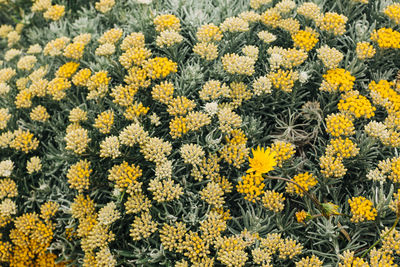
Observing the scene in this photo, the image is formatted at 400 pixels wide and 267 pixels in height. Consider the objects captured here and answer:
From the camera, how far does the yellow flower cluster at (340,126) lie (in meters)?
2.32

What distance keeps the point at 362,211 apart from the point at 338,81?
0.99 meters

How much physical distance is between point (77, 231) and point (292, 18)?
258 cm

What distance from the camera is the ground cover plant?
223cm

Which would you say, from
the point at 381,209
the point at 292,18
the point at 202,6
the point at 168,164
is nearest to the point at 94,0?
the point at 202,6

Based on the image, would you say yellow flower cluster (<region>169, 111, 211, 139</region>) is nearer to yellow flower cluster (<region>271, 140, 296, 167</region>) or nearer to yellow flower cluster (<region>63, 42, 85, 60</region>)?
yellow flower cluster (<region>271, 140, 296, 167</region>)

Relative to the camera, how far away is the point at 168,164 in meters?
2.29

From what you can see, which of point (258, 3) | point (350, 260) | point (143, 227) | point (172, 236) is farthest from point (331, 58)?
point (143, 227)

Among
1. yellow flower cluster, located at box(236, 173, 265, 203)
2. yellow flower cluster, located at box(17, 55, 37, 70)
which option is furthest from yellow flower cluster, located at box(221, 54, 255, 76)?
yellow flower cluster, located at box(17, 55, 37, 70)

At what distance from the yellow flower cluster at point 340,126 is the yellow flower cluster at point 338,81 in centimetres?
25

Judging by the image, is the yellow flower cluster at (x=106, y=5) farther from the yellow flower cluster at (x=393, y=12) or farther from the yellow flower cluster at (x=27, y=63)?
the yellow flower cluster at (x=393, y=12)

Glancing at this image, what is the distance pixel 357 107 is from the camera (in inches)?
94.0

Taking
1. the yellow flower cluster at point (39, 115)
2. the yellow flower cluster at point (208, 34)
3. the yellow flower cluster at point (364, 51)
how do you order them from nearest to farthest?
the yellow flower cluster at point (364, 51) → the yellow flower cluster at point (208, 34) → the yellow flower cluster at point (39, 115)

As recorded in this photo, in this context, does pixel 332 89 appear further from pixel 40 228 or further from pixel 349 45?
pixel 40 228

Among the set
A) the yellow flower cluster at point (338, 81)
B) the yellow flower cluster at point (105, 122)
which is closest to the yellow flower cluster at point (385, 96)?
the yellow flower cluster at point (338, 81)
